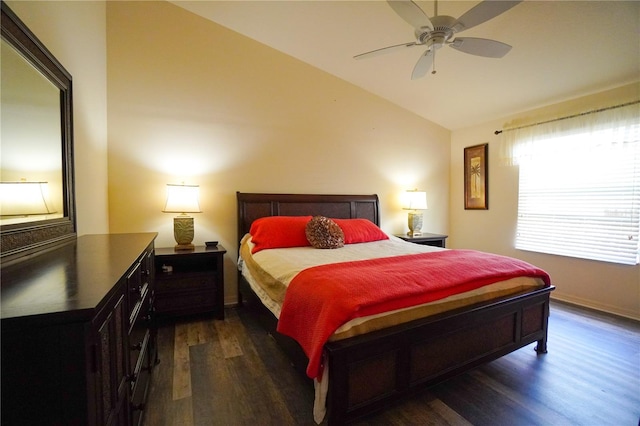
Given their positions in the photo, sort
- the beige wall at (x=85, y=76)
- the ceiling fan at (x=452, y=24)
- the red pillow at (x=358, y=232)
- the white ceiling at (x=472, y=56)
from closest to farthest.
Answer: the beige wall at (x=85, y=76) < the ceiling fan at (x=452, y=24) < the white ceiling at (x=472, y=56) < the red pillow at (x=358, y=232)

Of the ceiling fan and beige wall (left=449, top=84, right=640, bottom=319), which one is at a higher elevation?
the ceiling fan

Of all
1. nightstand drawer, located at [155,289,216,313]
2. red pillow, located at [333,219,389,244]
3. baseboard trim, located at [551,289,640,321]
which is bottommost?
baseboard trim, located at [551,289,640,321]

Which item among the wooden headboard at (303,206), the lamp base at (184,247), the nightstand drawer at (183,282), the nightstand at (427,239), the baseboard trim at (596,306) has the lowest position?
the baseboard trim at (596,306)

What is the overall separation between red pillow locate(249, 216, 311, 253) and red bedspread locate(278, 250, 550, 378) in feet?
3.23

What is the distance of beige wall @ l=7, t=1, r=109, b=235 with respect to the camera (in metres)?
1.59

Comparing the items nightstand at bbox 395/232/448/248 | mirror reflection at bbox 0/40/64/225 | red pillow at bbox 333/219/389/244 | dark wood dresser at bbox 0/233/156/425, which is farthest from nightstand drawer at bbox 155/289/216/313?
nightstand at bbox 395/232/448/248

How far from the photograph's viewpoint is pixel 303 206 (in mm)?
3637

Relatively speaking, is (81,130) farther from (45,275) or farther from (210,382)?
(210,382)

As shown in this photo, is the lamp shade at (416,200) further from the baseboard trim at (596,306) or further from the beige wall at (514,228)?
the baseboard trim at (596,306)

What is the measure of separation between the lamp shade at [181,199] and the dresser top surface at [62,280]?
1.40 meters

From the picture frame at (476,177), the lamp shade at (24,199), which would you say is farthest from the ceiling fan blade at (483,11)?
the picture frame at (476,177)

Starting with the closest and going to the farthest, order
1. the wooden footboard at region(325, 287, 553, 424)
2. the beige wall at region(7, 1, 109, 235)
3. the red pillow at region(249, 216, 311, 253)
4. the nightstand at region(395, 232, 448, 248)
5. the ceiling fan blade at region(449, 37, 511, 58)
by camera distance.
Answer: the wooden footboard at region(325, 287, 553, 424), the beige wall at region(7, 1, 109, 235), the ceiling fan blade at region(449, 37, 511, 58), the red pillow at region(249, 216, 311, 253), the nightstand at region(395, 232, 448, 248)

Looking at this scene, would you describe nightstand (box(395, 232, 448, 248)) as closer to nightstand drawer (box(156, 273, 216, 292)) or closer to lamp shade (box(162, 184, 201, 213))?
nightstand drawer (box(156, 273, 216, 292))

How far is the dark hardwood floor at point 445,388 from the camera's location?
160cm
